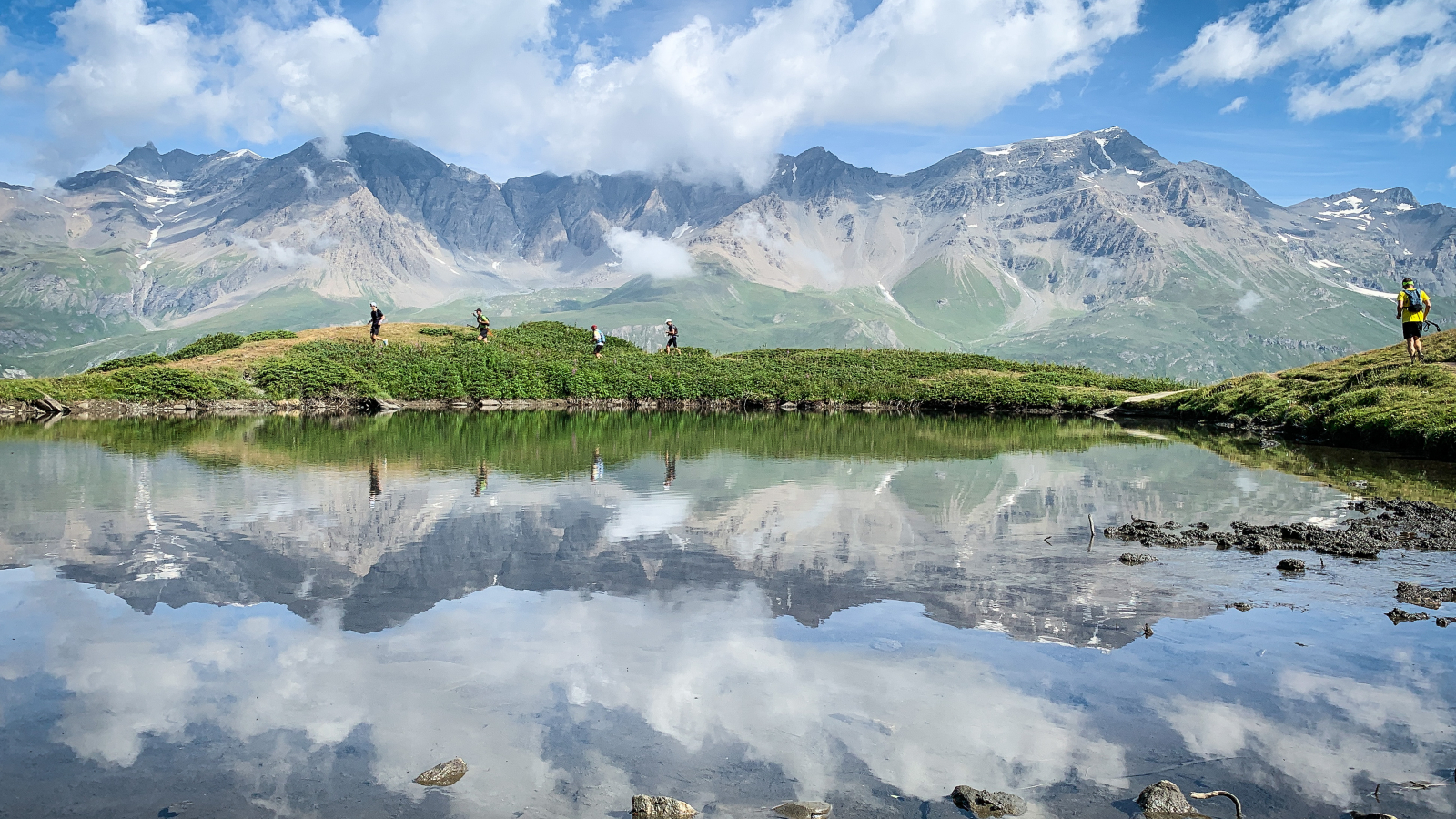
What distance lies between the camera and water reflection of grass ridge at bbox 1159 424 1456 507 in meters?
24.5

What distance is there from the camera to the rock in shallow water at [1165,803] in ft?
24.2

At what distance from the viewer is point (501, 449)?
3316 centimetres

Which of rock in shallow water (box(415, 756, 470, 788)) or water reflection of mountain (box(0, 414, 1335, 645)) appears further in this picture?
water reflection of mountain (box(0, 414, 1335, 645))

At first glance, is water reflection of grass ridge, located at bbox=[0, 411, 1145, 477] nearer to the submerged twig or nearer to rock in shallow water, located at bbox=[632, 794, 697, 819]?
rock in shallow water, located at bbox=[632, 794, 697, 819]

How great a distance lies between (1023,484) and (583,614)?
55.7ft

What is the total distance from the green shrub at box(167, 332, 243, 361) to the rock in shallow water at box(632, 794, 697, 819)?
63.6m

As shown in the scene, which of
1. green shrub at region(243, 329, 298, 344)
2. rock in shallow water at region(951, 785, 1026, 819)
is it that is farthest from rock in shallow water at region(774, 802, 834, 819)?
green shrub at region(243, 329, 298, 344)

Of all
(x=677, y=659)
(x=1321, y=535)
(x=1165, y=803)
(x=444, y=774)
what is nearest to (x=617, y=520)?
(x=677, y=659)

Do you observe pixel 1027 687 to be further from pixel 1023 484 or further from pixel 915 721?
pixel 1023 484

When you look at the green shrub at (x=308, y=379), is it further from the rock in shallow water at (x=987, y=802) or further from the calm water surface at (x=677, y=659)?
the rock in shallow water at (x=987, y=802)

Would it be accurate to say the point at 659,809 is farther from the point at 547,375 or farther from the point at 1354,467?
the point at 547,375

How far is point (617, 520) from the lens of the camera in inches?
747

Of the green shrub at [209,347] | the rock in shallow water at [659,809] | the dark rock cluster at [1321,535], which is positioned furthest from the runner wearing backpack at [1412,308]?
the green shrub at [209,347]

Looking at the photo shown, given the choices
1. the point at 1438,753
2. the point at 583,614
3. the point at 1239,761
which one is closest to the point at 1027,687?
the point at 1239,761
